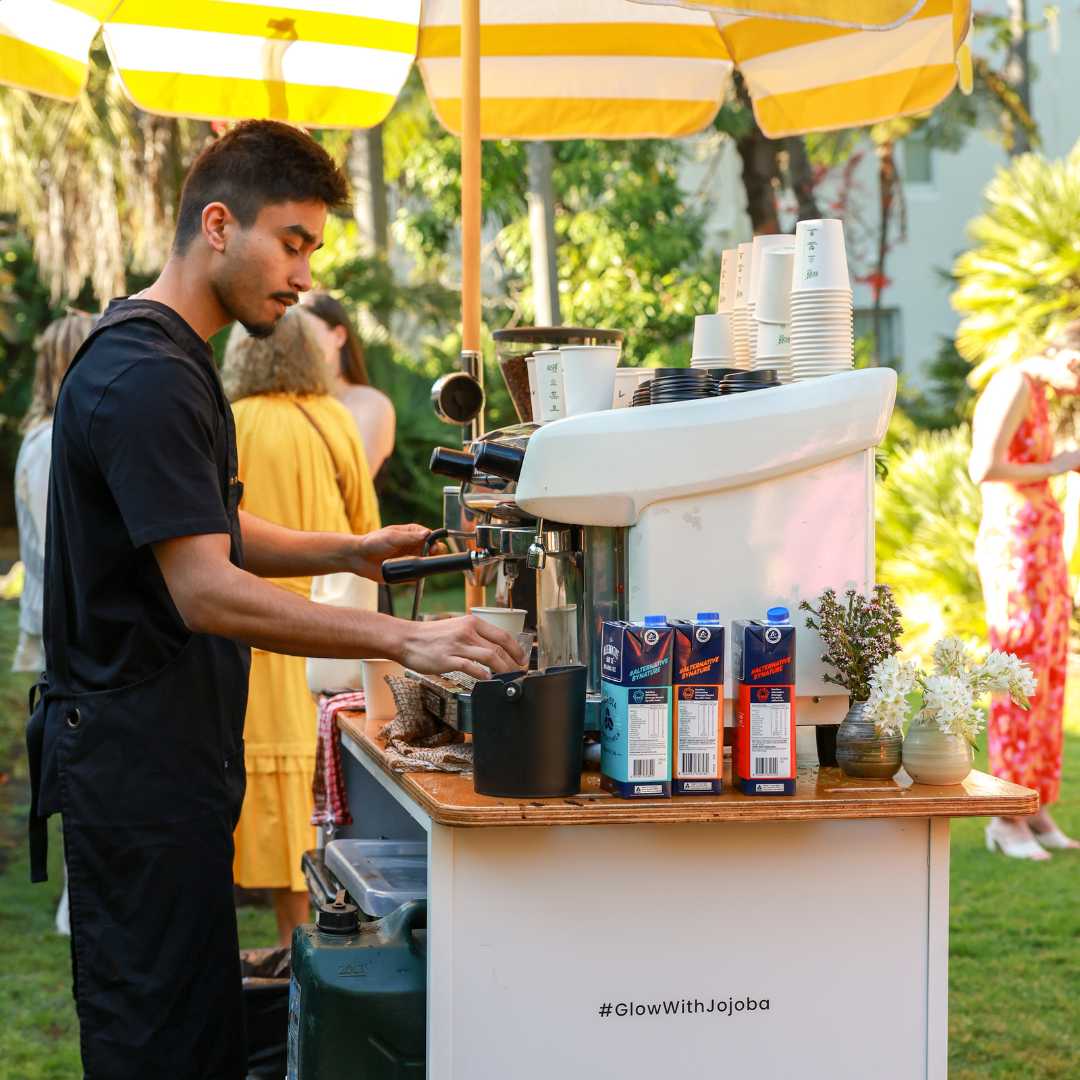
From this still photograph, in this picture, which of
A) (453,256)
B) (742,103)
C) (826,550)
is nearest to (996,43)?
(742,103)

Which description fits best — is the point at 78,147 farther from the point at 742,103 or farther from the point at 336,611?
the point at 336,611

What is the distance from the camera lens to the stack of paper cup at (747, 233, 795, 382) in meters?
2.59

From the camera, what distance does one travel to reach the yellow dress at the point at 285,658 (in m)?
4.20

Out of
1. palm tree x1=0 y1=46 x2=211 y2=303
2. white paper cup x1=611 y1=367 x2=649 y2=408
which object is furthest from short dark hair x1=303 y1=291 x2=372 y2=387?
palm tree x1=0 y1=46 x2=211 y2=303

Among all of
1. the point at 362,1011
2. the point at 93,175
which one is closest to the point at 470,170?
the point at 362,1011

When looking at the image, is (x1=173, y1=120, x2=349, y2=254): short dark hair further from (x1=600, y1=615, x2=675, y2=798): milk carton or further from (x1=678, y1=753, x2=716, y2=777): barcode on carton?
(x1=678, y1=753, x2=716, y2=777): barcode on carton

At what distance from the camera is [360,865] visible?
2.88 metres

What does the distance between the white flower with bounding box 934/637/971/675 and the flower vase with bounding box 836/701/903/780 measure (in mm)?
130

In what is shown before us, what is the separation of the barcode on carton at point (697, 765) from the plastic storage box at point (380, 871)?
64cm

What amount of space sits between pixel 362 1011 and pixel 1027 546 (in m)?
3.61

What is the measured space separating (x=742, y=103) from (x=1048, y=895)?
9.04 metres

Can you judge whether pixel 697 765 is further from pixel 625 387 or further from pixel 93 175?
pixel 93 175

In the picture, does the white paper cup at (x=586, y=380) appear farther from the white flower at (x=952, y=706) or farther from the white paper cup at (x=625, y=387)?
the white flower at (x=952, y=706)

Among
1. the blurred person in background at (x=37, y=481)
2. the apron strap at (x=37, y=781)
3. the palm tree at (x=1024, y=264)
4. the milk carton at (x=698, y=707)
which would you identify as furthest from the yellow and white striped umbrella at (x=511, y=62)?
the palm tree at (x=1024, y=264)
